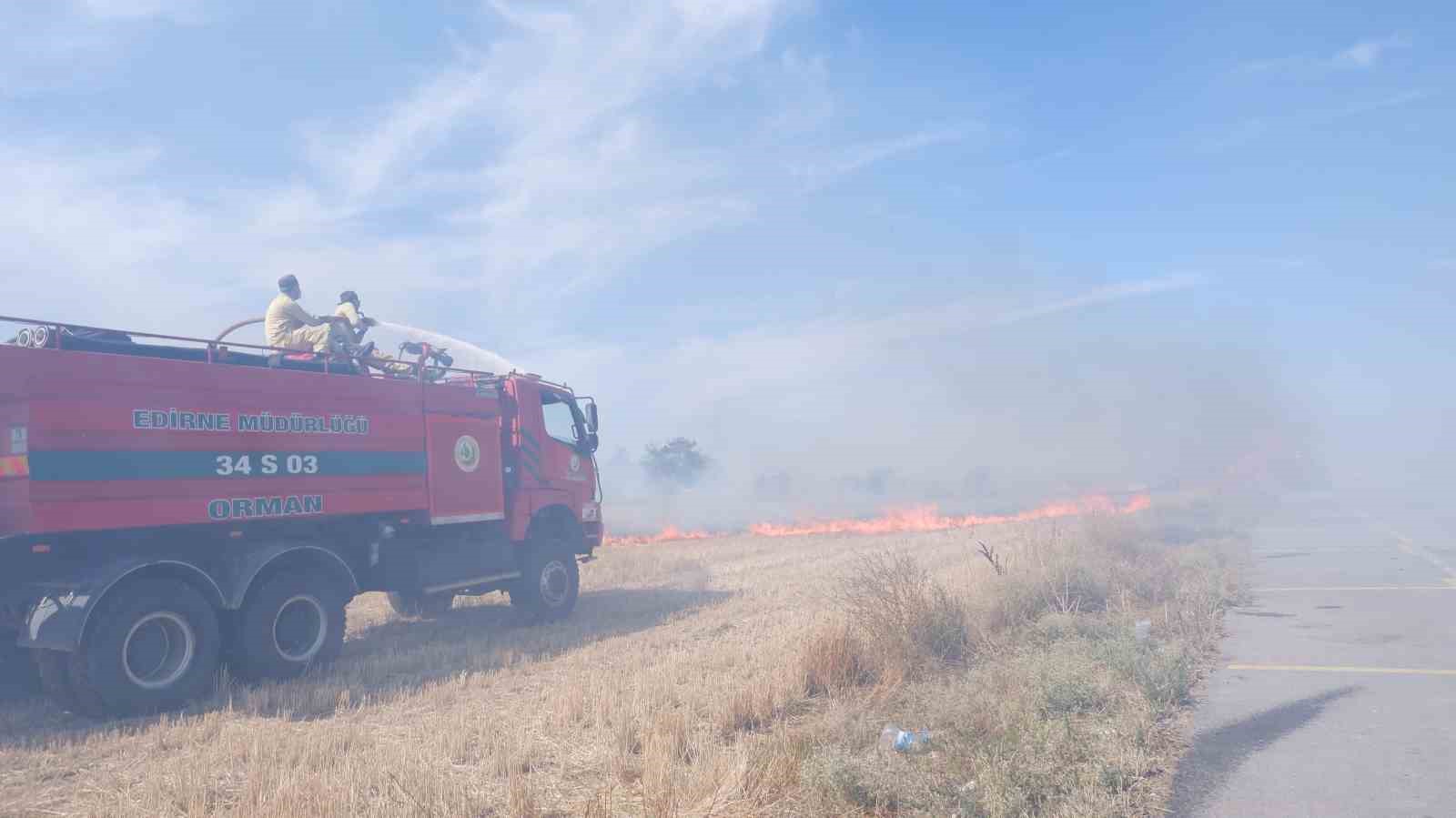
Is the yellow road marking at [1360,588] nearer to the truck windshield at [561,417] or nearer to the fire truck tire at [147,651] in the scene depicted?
the truck windshield at [561,417]

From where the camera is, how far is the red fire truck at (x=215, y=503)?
7723mm

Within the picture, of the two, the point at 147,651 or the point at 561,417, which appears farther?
the point at 561,417

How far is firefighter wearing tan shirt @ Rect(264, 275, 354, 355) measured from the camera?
36.1 feet

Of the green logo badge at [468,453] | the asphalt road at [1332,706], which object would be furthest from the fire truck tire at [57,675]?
the asphalt road at [1332,706]

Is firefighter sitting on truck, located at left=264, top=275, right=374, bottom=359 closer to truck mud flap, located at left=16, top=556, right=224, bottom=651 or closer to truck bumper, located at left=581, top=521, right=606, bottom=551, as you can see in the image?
truck mud flap, located at left=16, top=556, right=224, bottom=651

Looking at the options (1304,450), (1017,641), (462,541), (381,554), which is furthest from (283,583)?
(1304,450)

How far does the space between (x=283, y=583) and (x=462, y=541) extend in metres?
2.84

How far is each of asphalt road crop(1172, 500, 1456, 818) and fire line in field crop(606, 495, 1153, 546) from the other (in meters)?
14.8

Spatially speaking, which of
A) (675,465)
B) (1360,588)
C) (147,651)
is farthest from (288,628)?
(675,465)

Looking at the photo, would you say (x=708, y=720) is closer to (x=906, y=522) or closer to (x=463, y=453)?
(x=463, y=453)

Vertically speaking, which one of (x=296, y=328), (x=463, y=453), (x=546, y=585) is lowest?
(x=546, y=585)

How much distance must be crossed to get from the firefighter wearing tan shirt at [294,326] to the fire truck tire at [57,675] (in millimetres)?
Result: 4240

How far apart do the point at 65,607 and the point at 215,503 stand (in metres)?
1.58

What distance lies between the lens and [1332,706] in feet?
25.4
